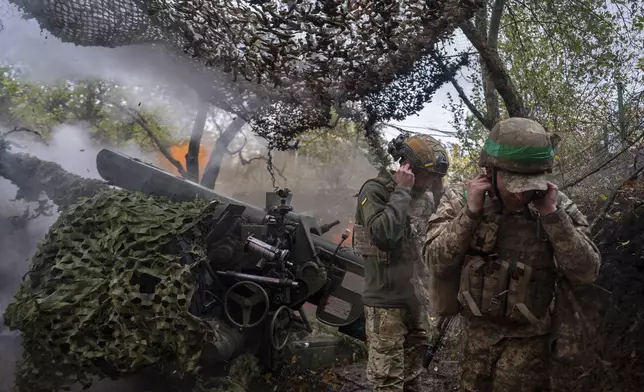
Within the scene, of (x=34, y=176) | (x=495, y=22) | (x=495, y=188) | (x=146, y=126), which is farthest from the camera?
(x=146, y=126)

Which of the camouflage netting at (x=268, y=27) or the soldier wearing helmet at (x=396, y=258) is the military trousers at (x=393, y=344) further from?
the camouflage netting at (x=268, y=27)

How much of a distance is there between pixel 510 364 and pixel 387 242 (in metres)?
1.27

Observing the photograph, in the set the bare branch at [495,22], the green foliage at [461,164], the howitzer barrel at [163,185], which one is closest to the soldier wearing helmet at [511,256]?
the howitzer barrel at [163,185]

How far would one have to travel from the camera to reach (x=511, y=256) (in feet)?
9.78

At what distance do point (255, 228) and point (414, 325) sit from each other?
2173mm

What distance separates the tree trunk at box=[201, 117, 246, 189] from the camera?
13.2 m

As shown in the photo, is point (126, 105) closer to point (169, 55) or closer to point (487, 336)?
point (169, 55)

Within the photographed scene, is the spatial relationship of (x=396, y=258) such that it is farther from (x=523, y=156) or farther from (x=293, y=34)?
(x=293, y=34)

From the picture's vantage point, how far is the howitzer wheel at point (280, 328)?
564 cm

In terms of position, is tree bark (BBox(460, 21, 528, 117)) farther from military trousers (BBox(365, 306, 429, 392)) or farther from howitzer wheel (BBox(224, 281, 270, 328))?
howitzer wheel (BBox(224, 281, 270, 328))

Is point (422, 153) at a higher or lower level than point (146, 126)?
higher

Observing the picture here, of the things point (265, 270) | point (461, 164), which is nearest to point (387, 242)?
point (265, 270)

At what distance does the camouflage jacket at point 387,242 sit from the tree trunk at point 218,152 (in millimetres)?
8490

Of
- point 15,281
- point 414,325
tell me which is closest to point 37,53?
point 15,281
